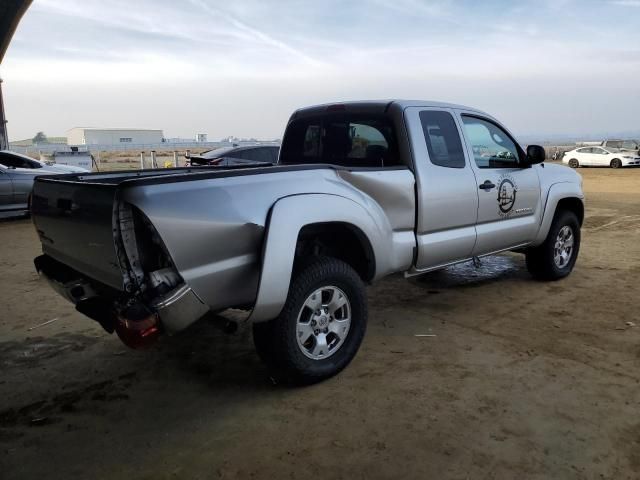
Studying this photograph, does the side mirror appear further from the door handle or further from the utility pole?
the utility pole

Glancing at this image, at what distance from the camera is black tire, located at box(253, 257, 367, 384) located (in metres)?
3.23

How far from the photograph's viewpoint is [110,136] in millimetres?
86750

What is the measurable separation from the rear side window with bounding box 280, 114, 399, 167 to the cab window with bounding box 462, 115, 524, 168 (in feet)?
3.02

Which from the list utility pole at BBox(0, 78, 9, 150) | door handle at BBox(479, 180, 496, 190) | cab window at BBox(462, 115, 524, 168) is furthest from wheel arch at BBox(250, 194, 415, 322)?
utility pole at BBox(0, 78, 9, 150)

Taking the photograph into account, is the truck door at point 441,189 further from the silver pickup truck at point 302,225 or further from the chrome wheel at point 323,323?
the chrome wheel at point 323,323

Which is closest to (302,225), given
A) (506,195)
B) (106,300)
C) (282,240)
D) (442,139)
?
(282,240)

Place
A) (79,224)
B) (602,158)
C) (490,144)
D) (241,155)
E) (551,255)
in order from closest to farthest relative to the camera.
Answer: (79,224)
(490,144)
(551,255)
(241,155)
(602,158)

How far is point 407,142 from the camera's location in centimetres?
410

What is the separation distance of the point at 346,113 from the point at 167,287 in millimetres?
2435

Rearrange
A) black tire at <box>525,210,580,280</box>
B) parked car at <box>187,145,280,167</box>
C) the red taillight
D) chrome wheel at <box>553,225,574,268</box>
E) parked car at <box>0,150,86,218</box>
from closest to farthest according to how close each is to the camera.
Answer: the red taillight, black tire at <box>525,210,580,280</box>, chrome wheel at <box>553,225,574,268</box>, parked car at <box>0,150,86,218</box>, parked car at <box>187,145,280,167</box>

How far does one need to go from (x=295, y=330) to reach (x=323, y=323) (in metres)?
0.28

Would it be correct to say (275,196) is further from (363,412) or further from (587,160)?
(587,160)

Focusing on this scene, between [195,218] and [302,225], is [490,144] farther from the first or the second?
[195,218]

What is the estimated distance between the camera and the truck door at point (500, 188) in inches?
187
